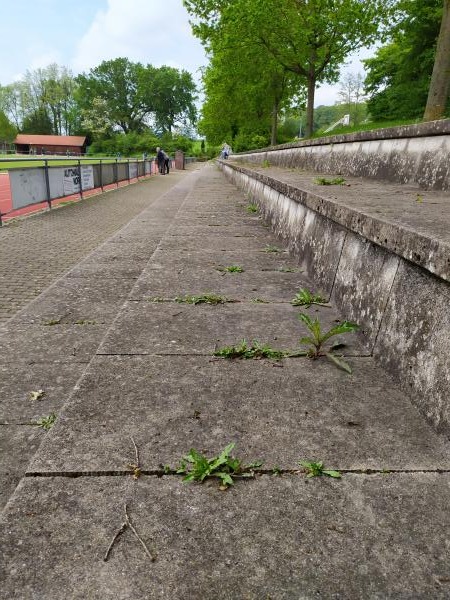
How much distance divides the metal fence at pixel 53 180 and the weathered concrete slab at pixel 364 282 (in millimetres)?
8123

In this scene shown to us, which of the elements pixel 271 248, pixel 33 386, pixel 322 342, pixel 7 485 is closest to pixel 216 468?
pixel 322 342

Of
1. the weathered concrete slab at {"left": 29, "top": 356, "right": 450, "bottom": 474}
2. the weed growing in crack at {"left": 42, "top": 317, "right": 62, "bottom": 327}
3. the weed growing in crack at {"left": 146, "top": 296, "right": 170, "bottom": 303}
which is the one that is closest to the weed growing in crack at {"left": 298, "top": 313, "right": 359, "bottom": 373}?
the weathered concrete slab at {"left": 29, "top": 356, "right": 450, "bottom": 474}

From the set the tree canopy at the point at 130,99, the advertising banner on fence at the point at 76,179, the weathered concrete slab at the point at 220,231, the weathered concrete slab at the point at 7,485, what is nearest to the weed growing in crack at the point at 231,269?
the weathered concrete slab at the point at 220,231

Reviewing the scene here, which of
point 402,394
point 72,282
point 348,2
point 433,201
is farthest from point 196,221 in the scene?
point 348,2

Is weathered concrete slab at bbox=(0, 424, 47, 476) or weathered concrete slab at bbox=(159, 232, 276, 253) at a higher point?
weathered concrete slab at bbox=(159, 232, 276, 253)

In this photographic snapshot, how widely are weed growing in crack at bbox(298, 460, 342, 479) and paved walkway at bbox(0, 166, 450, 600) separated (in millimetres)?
18

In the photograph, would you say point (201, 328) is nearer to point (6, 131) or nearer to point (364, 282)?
point (364, 282)

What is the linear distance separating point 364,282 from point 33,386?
2011mm

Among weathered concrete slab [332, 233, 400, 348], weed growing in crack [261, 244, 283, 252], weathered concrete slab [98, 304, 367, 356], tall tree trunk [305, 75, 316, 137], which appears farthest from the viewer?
tall tree trunk [305, 75, 316, 137]

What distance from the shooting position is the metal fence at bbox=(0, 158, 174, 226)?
10086 millimetres

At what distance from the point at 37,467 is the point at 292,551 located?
79 centimetres

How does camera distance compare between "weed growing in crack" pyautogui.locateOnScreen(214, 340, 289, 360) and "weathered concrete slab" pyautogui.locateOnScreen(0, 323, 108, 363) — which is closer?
"weed growing in crack" pyautogui.locateOnScreen(214, 340, 289, 360)

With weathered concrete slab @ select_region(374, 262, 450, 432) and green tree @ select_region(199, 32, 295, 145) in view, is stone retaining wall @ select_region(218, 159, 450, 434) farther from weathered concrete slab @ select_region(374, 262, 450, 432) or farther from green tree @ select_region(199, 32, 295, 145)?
green tree @ select_region(199, 32, 295, 145)

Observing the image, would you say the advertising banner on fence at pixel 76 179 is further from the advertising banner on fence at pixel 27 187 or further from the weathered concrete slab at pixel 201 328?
the weathered concrete slab at pixel 201 328
